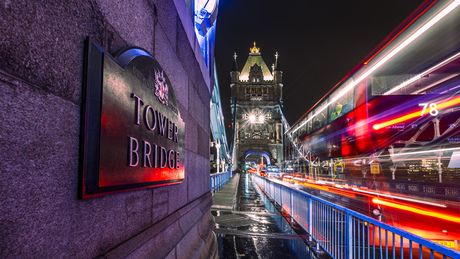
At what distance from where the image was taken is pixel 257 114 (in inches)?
3553

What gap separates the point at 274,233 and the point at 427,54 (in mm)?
7201

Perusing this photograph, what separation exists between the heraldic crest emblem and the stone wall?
350 millimetres

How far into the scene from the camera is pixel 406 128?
8984 millimetres

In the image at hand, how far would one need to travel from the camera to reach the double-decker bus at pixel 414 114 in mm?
7039

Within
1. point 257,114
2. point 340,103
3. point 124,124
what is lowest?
point 124,124

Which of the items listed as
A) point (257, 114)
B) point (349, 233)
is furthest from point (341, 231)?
point (257, 114)

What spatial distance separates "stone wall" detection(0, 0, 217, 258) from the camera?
41.1 inches

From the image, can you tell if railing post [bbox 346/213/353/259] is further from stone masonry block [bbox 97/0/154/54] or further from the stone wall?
stone masonry block [bbox 97/0/154/54]

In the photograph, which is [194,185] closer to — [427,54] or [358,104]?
[427,54]

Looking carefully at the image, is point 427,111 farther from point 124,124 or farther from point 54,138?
point 54,138

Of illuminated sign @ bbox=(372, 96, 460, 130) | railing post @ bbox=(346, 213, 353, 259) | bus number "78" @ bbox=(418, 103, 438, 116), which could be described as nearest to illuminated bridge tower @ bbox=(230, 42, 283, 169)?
illuminated sign @ bbox=(372, 96, 460, 130)

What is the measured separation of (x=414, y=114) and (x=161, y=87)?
31.2 feet

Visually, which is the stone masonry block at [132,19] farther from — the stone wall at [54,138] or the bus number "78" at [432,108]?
the bus number "78" at [432,108]

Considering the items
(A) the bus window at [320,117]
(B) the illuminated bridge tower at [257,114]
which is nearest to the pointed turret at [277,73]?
(B) the illuminated bridge tower at [257,114]
